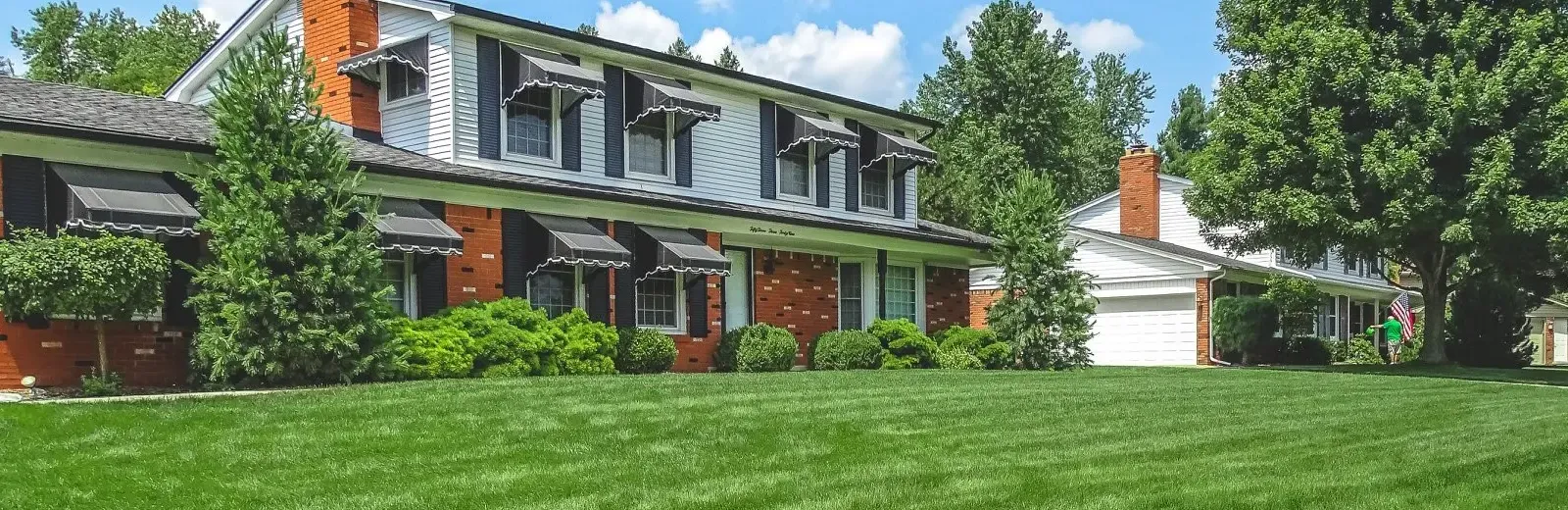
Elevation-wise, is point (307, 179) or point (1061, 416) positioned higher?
point (307, 179)

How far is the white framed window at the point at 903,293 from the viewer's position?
26.8m

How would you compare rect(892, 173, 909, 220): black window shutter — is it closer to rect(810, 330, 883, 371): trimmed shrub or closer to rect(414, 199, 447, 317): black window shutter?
rect(810, 330, 883, 371): trimmed shrub

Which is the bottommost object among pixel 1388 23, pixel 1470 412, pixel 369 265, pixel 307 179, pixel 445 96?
pixel 1470 412

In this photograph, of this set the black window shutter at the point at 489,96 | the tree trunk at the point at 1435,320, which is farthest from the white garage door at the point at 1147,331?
the black window shutter at the point at 489,96

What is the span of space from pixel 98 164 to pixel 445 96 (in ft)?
20.6

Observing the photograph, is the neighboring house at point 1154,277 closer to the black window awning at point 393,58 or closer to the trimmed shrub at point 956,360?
the trimmed shrub at point 956,360

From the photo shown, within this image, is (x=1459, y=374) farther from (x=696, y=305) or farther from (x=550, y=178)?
(x=550, y=178)

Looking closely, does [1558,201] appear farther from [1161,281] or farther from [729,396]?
[729,396]

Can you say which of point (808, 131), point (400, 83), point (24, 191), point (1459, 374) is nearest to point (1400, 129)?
point (1459, 374)

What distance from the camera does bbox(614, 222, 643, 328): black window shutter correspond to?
21.0 m

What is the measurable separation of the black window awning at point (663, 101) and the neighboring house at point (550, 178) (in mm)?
42

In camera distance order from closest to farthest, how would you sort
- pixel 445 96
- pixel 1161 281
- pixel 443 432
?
1. pixel 443 432
2. pixel 445 96
3. pixel 1161 281

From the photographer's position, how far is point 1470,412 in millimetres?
15320

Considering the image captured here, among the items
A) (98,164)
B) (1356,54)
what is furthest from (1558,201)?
(98,164)
